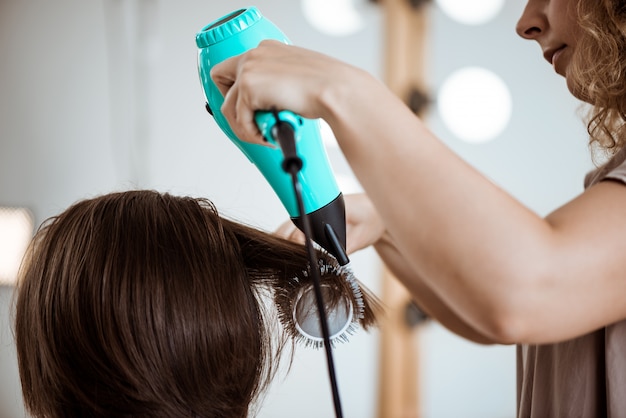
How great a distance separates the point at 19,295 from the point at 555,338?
0.57 m

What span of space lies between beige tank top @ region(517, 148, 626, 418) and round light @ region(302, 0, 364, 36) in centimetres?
144

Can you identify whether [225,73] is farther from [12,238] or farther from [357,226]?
[12,238]

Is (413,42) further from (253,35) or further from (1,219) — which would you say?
(253,35)

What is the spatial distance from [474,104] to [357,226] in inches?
57.4

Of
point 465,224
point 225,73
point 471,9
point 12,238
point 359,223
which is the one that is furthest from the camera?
point 471,9

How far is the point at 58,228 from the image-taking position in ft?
2.43

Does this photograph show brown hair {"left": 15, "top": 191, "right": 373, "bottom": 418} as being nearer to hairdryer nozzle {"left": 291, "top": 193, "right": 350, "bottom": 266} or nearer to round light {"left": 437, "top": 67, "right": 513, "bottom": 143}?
hairdryer nozzle {"left": 291, "top": 193, "right": 350, "bottom": 266}

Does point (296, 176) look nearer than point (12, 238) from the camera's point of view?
Yes

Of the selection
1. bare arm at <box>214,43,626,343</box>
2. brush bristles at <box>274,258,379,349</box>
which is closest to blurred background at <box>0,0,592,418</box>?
brush bristles at <box>274,258,379,349</box>

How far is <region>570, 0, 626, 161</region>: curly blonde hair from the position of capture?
748mm

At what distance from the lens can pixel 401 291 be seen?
2209mm

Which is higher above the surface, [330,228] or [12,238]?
[12,238]

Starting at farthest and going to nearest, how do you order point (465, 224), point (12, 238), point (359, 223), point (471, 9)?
point (471, 9)
point (12, 238)
point (359, 223)
point (465, 224)

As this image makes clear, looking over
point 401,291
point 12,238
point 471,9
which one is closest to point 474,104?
point 471,9
